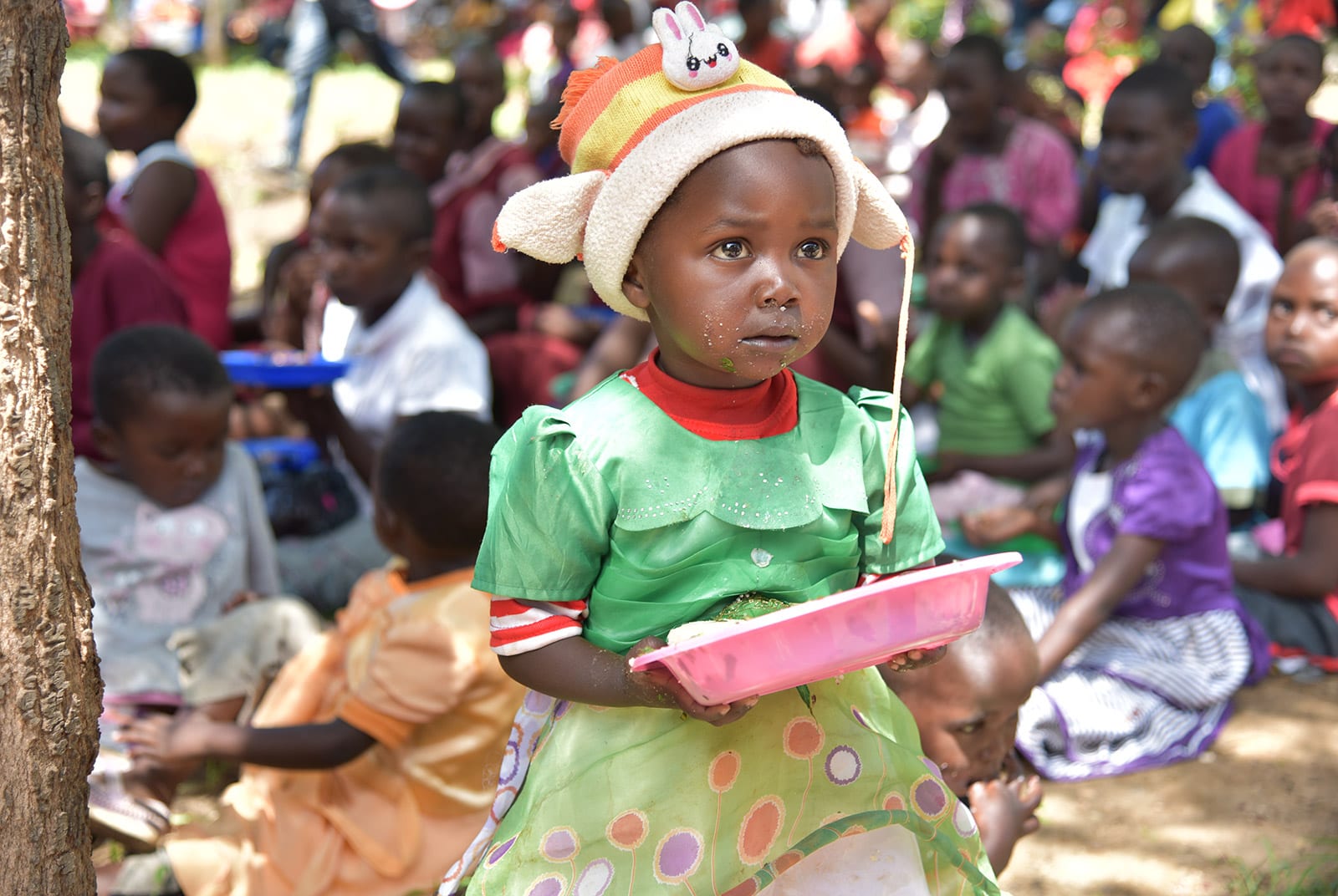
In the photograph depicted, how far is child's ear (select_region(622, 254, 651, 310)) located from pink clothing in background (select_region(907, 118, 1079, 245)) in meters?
4.35

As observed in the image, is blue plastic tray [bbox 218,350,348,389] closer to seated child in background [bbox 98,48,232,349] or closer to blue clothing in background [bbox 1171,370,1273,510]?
seated child in background [bbox 98,48,232,349]

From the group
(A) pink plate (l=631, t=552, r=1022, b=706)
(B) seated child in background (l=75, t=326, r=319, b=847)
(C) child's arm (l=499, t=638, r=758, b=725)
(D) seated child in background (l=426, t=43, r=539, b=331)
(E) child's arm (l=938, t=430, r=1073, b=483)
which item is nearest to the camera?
(A) pink plate (l=631, t=552, r=1022, b=706)

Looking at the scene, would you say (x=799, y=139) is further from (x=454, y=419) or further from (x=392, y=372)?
(x=392, y=372)

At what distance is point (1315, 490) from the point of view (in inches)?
142

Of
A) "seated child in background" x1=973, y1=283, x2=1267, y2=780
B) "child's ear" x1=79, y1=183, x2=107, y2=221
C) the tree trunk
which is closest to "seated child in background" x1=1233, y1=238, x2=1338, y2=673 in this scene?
"seated child in background" x1=973, y1=283, x2=1267, y2=780

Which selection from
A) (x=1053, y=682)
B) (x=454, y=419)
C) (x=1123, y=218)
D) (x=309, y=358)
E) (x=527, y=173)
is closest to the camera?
(x=454, y=419)

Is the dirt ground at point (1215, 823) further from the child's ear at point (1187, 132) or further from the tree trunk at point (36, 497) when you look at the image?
the child's ear at point (1187, 132)

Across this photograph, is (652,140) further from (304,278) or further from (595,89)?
(304,278)

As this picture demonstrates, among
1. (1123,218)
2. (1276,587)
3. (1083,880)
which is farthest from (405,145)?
(1083,880)

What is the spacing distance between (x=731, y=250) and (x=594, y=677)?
1.81 ft

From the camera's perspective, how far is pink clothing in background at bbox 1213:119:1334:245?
5500 mm

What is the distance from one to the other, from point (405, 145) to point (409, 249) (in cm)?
206

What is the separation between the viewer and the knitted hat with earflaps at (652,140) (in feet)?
5.46

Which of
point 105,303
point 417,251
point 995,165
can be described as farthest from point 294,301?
point 995,165
